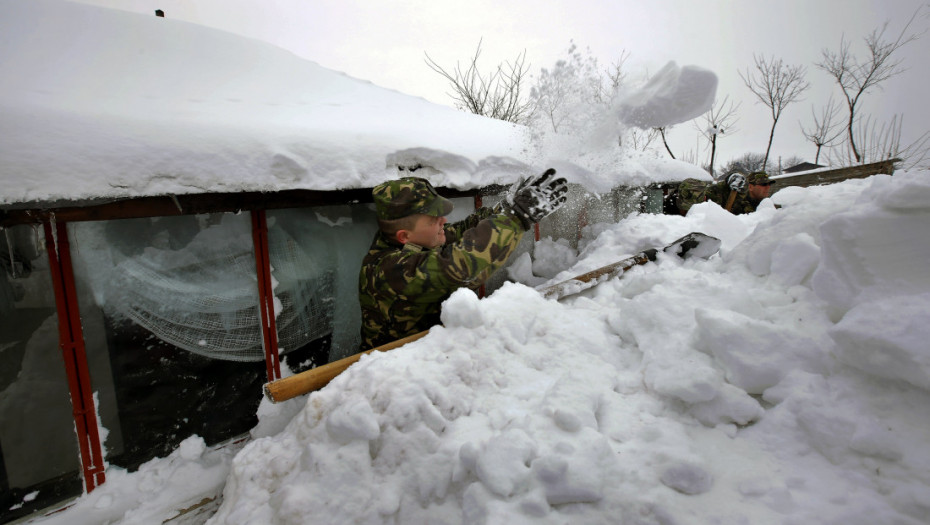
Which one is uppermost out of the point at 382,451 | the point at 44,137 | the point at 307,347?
the point at 44,137

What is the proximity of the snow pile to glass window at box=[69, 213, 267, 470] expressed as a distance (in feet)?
5.18

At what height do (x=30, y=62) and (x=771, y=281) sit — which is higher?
(x=30, y=62)

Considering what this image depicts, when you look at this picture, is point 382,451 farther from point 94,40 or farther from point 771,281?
point 94,40

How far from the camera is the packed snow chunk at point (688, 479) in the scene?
3.52ft

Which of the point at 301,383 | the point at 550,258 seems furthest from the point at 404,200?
the point at 550,258

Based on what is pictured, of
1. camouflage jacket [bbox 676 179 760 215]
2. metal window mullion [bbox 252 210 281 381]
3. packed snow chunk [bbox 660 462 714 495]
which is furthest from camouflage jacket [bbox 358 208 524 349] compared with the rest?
camouflage jacket [bbox 676 179 760 215]

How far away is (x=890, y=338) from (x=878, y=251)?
0.44 meters

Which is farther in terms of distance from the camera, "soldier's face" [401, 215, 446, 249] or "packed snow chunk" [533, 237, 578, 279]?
"packed snow chunk" [533, 237, 578, 279]

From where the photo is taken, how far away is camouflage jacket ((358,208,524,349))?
7.11 ft

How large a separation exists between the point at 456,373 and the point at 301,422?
63 cm

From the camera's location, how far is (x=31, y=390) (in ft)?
7.07

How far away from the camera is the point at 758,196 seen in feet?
25.4

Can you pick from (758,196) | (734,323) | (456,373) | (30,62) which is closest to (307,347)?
(456,373)

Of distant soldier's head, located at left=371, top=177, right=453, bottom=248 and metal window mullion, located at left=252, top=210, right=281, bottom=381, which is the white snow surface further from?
metal window mullion, located at left=252, top=210, right=281, bottom=381
